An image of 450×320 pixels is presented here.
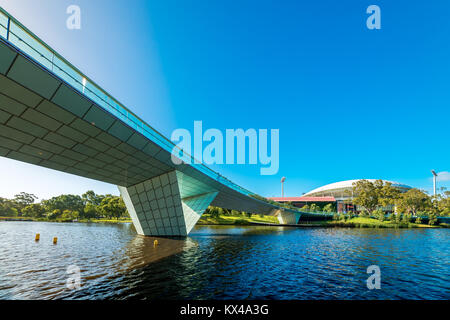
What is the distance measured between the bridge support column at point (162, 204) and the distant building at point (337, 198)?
7769cm

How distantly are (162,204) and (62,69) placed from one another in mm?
20831

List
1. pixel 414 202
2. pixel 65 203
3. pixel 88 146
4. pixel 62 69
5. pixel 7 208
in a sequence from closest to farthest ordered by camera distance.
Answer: pixel 62 69
pixel 88 146
pixel 414 202
pixel 7 208
pixel 65 203

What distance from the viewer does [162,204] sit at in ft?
99.1

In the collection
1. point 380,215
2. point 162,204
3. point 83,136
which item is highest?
point 83,136

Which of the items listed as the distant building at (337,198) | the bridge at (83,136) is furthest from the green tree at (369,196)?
the bridge at (83,136)

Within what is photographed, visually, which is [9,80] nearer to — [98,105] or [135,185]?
[98,105]

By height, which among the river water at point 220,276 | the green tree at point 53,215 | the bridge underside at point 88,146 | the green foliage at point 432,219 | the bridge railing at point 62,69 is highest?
the bridge railing at point 62,69

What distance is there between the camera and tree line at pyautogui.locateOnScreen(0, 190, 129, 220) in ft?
281

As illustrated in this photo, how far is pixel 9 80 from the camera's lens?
1137 centimetres

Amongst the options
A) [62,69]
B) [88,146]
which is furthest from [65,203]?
[62,69]

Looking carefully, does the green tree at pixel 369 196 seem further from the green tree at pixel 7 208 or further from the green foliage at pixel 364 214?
the green tree at pixel 7 208

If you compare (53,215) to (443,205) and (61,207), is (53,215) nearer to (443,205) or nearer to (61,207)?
(61,207)

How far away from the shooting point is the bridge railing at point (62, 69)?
34.2 ft

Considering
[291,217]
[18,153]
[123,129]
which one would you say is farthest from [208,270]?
[291,217]
